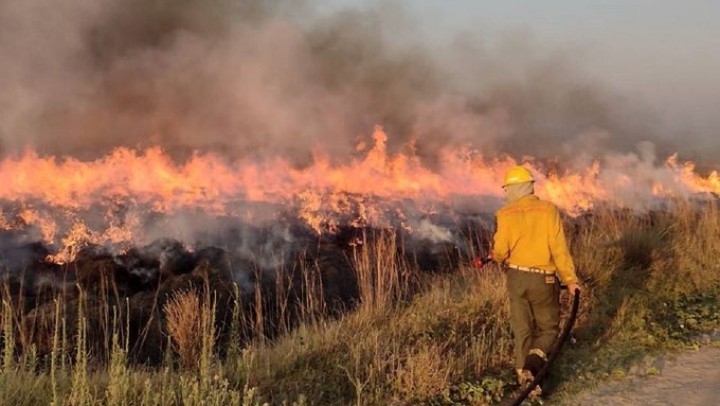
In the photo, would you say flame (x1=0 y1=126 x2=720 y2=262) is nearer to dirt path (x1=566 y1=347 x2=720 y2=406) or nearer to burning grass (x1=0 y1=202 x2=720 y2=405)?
burning grass (x1=0 y1=202 x2=720 y2=405)

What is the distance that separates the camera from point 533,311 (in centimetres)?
500

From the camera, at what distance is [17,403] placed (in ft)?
13.6

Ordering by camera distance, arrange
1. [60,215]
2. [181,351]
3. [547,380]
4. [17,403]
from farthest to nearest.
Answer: [60,215]
[181,351]
[547,380]
[17,403]

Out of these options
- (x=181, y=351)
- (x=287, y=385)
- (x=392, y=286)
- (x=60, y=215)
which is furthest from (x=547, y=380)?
(x=60, y=215)

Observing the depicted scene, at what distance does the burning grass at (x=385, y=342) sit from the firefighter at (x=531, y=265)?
35cm

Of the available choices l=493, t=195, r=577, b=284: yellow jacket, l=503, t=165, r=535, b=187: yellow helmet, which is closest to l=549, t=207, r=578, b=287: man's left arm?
l=493, t=195, r=577, b=284: yellow jacket

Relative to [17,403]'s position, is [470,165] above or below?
above

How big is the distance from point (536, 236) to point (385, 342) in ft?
5.61

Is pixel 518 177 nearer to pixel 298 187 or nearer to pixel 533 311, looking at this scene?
pixel 533 311

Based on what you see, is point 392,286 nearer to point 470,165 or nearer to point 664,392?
point 664,392

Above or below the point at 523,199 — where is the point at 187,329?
below

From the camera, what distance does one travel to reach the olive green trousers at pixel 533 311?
4.89 metres

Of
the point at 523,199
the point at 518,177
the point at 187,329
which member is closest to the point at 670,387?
the point at 523,199

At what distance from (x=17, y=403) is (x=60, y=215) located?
41.8ft
